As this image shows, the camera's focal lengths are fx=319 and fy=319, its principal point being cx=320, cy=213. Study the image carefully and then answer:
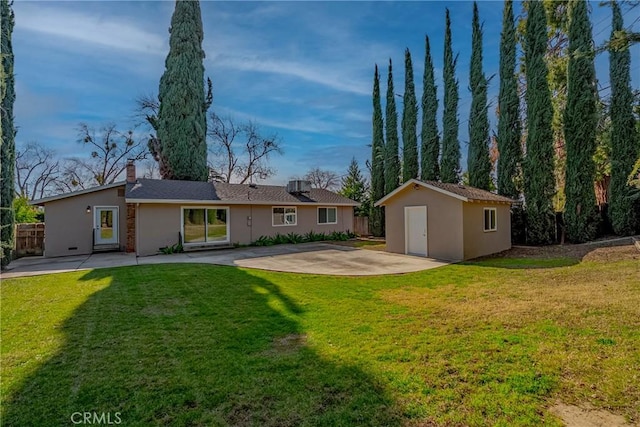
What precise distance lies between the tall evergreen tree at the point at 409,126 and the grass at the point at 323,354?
14.4 metres

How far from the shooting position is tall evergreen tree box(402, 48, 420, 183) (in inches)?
A: 815

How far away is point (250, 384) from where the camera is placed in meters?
3.17

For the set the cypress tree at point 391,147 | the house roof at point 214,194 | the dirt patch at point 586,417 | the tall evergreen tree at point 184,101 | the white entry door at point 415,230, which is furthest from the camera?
the tall evergreen tree at point 184,101

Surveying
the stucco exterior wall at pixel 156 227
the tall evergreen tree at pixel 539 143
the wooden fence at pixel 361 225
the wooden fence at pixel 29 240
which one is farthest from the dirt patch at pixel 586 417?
the wooden fence at pixel 361 225

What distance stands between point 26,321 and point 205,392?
4.03 meters

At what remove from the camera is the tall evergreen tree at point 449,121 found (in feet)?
61.4

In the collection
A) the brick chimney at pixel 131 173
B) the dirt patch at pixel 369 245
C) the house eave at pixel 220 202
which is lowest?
the dirt patch at pixel 369 245

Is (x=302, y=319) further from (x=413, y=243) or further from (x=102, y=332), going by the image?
(x=413, y=243)

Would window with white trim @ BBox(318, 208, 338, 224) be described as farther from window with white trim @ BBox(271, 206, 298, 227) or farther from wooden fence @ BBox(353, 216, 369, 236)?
wooden fence @ BBox(353, 216, 369, 236)

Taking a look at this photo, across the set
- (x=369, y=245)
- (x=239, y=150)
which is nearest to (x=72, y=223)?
(x=369, y=245)

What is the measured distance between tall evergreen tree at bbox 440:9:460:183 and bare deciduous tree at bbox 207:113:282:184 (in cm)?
1718

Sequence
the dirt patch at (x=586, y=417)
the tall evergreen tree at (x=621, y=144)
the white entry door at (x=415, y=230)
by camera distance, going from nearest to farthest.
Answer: the dirt patch at (x=586, y=417), the white entry door at (x=415, y=230), the tall evergreen tree at (x=621, y=144)

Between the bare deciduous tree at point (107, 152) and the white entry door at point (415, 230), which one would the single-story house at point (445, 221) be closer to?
the white entry door at point (415, 230)

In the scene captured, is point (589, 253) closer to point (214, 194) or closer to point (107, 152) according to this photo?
point (214, 194)
